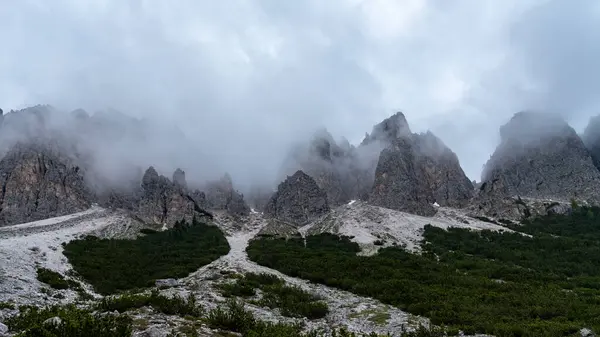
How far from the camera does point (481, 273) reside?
74125mm

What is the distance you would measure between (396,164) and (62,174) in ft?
361

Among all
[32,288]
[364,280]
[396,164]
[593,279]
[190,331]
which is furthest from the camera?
[396,164]

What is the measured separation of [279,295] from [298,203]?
108087 mm

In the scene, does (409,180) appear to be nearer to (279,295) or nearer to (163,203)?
(163,203)

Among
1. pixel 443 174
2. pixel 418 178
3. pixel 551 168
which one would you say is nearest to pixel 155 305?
pixel 418 178

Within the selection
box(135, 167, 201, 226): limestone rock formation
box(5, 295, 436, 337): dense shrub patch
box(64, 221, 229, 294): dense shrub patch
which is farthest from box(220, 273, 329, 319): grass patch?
box(135, 167, 201, 226): limestone rock formation

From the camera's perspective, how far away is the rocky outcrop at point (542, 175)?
511 feet

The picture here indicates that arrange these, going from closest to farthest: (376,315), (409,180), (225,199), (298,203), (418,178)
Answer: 1. (376,315)
2. (298,203)
3. (409,180)
4. (225,199)
5. (418,178)

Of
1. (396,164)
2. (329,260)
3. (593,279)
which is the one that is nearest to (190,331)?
(329,260)

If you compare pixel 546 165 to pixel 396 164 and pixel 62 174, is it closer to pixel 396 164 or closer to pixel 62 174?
pixel 396 164

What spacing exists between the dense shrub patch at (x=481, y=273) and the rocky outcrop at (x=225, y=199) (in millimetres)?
53495

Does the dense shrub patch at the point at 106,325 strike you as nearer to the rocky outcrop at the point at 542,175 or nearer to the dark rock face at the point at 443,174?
the rocky outcrop at the point at 542,175

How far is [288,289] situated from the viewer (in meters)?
53.1

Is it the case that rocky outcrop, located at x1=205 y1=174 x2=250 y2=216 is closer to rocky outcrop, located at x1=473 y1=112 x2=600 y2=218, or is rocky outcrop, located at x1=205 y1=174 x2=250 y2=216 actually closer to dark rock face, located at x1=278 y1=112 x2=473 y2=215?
dark rock face, located at x1=278 y1=112 x2=473 y2=215
